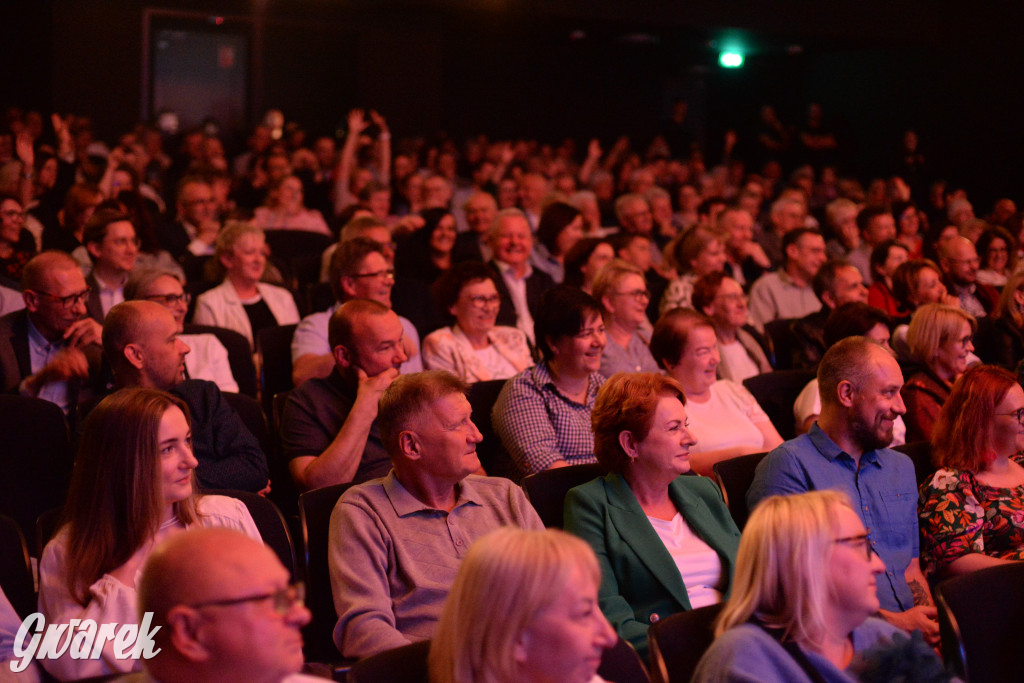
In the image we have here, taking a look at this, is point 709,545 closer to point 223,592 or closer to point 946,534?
point 946,534

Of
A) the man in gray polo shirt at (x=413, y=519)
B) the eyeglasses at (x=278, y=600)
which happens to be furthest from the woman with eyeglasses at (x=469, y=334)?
the eyeglasses at (x=278, y=600)

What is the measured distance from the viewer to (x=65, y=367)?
3.39m

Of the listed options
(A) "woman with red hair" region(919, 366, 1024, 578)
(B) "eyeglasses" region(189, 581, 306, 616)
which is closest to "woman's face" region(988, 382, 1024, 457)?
(A) "woman with red hair" region(919, 366, 1024, 578)

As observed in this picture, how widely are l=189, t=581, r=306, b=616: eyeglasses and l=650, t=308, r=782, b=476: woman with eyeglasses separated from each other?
225cm

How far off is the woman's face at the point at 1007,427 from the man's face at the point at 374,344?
1.86 m

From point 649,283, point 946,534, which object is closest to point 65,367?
point 946,534

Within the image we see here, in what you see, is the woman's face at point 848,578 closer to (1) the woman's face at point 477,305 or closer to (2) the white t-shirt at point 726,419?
(2) the white t-shirt at point 726,419

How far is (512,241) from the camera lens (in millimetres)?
5359

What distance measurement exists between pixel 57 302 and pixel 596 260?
256 centimetres

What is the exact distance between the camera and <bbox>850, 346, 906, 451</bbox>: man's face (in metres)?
2.87

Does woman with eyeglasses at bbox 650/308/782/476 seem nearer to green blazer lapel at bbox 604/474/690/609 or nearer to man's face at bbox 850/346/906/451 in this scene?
man's face at bbox 850/346/906/451

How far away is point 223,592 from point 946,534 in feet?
7.16

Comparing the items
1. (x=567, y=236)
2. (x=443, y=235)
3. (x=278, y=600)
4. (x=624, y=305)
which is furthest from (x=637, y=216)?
(x=278, y=600)

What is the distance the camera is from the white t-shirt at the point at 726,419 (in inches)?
139
